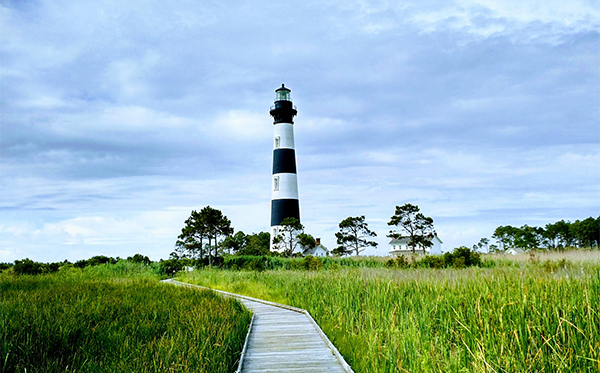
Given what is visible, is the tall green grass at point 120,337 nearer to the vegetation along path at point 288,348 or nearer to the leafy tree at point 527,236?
the vegetation along path at point 288,348

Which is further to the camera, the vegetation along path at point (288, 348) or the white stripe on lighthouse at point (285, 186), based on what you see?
the white stripe on lighthouse at point (285, 186)

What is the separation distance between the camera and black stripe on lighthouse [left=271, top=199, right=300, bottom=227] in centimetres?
2844

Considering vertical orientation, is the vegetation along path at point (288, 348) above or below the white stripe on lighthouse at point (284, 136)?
below

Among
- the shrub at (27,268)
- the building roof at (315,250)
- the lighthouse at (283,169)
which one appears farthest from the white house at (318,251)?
the shrub at (27,268)

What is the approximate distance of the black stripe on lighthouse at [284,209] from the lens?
1120 inches

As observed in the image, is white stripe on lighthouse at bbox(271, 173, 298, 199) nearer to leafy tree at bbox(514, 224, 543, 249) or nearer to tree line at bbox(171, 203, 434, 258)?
tree line at bbox(171, 203, 434, 258)

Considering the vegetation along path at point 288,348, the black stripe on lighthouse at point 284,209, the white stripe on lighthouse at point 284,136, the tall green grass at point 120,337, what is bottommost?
the vegetation along path at point 288,348

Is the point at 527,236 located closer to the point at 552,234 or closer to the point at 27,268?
the point at 552,234

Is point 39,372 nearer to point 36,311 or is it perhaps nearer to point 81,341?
point 81,341

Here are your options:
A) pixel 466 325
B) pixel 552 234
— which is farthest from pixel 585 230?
pixel 466 325

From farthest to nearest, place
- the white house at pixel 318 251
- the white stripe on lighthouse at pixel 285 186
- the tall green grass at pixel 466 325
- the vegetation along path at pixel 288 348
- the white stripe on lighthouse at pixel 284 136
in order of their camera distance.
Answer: the white house at pixel 318 251
the white stripe on lighthouse at pixel 284 136
the white stripe on lighthouse at pixel 285 186
the vegetation along path at pixel 288 348
the tall green grass at pixel 466 325

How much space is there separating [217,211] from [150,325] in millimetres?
21875

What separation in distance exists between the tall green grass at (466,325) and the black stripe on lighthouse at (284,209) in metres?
Answer: 19.3

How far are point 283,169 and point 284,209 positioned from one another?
8.55ft
